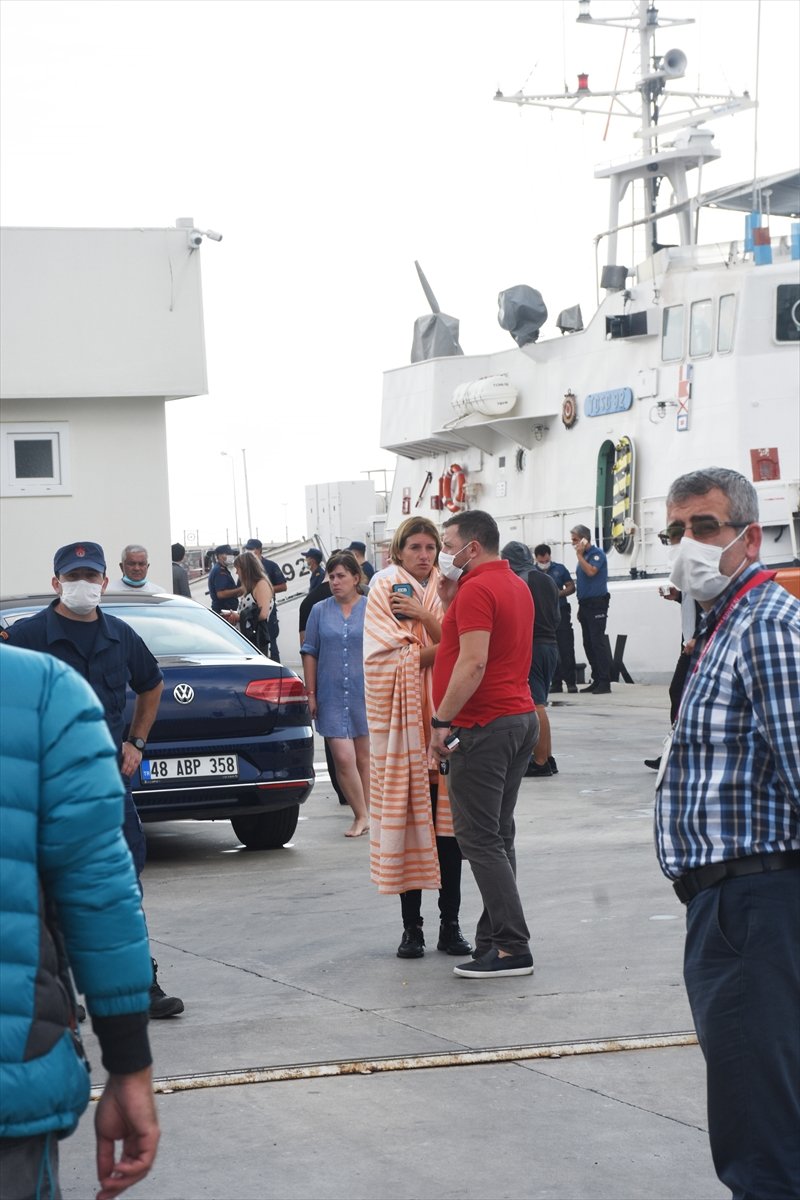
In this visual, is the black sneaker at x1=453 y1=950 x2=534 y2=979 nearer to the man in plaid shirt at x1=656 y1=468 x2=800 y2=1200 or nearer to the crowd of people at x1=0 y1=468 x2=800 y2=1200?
the crowd of people at x1=0 y1=468 x2=800 y2=1200

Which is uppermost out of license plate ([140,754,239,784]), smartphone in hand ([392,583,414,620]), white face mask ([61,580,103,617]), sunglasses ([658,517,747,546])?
sunglasses ([658,517,747,546])

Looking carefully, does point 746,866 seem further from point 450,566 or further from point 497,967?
point 450,566

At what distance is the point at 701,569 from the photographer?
11.3 ft

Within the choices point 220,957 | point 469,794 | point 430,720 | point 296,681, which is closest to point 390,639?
point 430,720

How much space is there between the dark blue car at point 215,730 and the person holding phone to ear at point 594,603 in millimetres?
10669

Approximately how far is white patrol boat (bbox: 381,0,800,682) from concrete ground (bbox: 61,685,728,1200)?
1228 centimetres

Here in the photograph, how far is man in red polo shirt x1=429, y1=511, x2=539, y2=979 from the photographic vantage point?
6.47 m

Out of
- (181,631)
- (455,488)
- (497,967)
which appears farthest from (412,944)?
(455,488)

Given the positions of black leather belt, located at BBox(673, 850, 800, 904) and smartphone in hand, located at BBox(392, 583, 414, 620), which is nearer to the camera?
black leather belt, located at BBox(673, 850, 800, 904)

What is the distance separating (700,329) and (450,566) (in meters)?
16.1

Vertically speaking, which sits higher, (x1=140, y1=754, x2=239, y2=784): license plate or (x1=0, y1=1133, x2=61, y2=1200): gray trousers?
(x1=0, y1=1133, x2=61, y2=1200): gray trousers

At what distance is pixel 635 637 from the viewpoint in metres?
22.1

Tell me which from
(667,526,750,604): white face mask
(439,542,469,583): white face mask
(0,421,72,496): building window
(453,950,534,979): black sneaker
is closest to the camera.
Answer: (667,526,750,604): white face mask

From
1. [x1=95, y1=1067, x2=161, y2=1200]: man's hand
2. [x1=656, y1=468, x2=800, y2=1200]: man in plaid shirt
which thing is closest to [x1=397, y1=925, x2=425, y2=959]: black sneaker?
[x1=656, y1=468, x2=800, y2=1200]: man in plaid shirt
